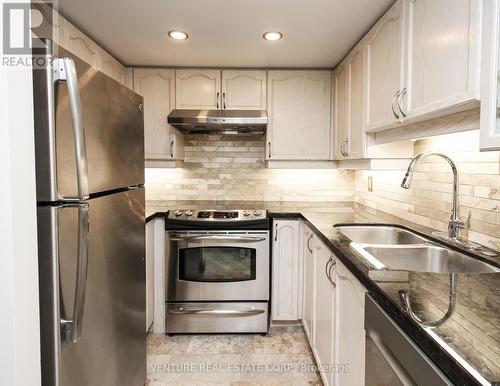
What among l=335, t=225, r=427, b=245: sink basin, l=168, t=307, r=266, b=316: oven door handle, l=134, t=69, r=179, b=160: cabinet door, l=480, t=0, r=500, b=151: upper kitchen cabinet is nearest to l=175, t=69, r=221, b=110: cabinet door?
l=134, t=69, r=179, b=160: cabinet door

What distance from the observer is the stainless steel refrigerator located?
3.18 feet

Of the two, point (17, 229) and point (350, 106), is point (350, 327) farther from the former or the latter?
point (350, 106)

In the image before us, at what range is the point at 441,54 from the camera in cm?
126

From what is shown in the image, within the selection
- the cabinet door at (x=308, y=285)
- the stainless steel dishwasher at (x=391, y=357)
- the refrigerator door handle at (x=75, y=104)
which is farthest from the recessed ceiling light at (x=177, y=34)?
the stainless steel dishwasher at (x=391, y=357)

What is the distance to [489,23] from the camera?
100 centimetres

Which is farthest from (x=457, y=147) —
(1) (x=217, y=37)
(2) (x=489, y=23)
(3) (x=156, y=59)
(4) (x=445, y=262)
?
(3) (x=156, y=59)

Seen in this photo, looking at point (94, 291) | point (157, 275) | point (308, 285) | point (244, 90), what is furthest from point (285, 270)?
point (94, 291)

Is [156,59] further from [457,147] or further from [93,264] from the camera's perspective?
[457,147]

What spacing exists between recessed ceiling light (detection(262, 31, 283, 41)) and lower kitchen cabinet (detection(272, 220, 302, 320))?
130 centimetres

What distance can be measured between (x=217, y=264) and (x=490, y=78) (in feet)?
6.57

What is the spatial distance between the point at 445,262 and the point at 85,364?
1.49 metres

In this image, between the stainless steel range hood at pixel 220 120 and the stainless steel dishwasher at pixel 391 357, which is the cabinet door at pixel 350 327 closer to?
the stainless steel dishwasher at pixel 391 357

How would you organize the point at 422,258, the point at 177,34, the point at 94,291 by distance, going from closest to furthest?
the point at 94,291, the point at 422,258, the point at 177,34

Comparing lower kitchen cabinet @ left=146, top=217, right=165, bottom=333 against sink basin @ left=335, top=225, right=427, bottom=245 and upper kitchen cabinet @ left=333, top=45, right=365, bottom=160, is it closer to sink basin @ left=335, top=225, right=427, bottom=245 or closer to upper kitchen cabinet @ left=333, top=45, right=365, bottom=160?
sink basin @ left=335, top=225, right=427, bottom=245
